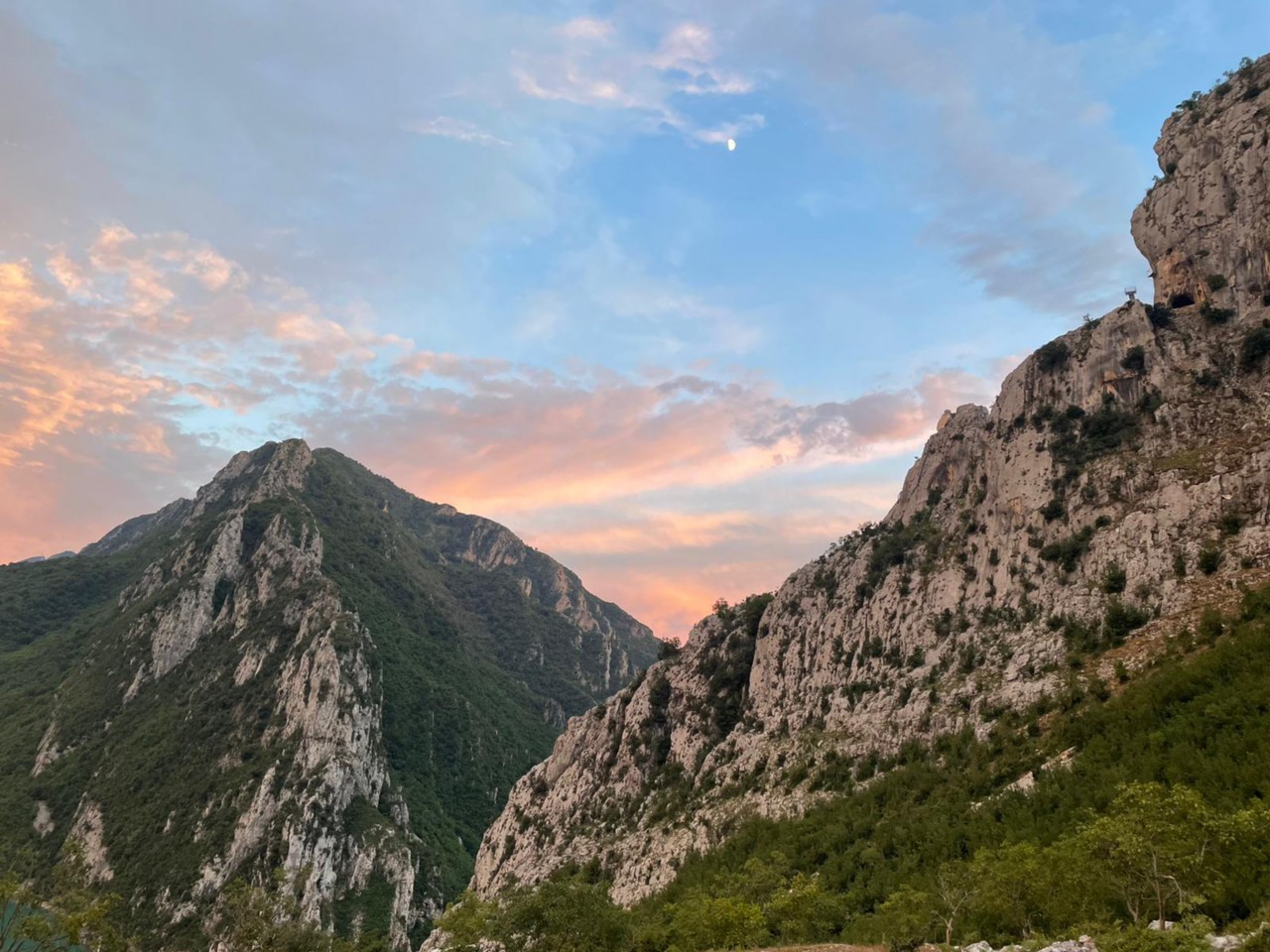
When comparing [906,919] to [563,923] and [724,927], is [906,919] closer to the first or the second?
[724,927]

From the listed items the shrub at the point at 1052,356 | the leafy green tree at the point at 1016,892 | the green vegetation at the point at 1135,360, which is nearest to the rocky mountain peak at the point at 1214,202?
the green vegetation at the point at 1135,360

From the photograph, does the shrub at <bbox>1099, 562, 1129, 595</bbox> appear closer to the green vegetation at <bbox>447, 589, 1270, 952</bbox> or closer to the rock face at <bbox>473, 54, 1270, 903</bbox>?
the rock face at <bbox>473, 54, 1270, 903</bbox>

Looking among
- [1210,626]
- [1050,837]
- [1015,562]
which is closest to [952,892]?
[1050,837]

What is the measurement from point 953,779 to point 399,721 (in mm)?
182670

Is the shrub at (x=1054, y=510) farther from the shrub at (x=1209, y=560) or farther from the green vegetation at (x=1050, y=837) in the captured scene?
the green vegetation at (x=1050, y=837)

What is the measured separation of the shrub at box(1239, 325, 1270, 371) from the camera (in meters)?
59.5

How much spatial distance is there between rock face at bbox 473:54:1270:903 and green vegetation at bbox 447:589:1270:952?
5.16m

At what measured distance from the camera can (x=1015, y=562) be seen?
6500 cm

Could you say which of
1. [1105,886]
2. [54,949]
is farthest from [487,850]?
[1105,886]

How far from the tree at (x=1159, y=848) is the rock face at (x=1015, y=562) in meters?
26.7

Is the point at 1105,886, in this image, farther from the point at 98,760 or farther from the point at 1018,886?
the point at 98,760

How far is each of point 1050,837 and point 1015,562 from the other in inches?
1296

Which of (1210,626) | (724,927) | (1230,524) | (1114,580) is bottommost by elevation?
(724,927)

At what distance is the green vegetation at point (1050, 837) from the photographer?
961 inches
